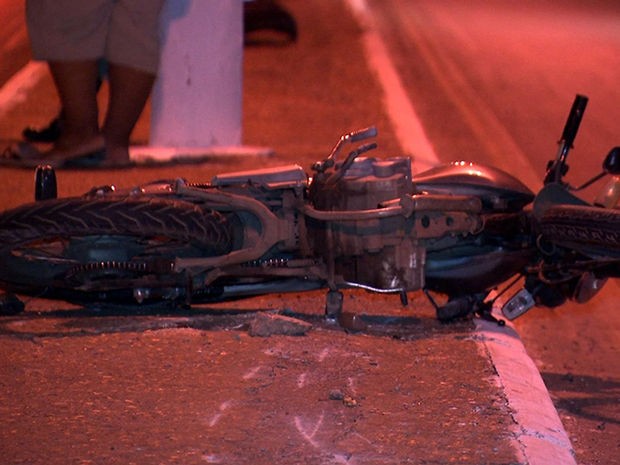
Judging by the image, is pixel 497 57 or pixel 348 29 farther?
pixel 348 29

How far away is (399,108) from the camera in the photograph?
12.0 metres

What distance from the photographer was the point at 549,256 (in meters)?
5.40

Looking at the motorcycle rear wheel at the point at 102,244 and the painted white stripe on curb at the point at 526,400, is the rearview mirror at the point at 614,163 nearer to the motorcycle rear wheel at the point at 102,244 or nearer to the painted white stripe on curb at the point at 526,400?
the painted white stripe on curb at the point at 526,400

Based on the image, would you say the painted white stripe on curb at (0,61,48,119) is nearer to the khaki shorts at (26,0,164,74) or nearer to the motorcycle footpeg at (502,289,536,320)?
the khaki shorts at (26,0,164,74)

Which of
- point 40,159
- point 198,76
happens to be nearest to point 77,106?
point 40,159

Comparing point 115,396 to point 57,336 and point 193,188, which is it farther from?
point 193,188

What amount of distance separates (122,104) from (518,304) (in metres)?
3.78

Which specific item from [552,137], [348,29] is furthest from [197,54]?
[348,29]

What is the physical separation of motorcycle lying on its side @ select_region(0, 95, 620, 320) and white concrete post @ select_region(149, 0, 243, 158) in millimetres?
3905

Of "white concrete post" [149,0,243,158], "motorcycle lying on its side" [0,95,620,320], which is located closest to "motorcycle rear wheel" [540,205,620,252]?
"motorcycle lying on its side" [0,95,620,320]

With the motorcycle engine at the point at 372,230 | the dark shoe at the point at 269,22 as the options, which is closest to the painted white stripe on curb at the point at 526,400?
the motorcycle engine at the point at 372,230

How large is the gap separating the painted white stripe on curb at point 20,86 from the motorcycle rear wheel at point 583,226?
619 centimetres

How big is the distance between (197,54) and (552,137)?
391 centimetres

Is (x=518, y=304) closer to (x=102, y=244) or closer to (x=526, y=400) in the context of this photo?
(x=526, y=400)
